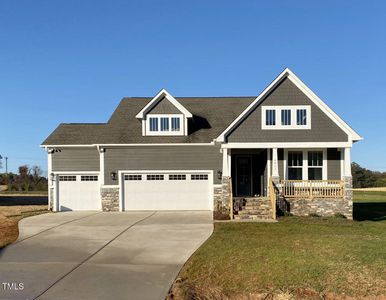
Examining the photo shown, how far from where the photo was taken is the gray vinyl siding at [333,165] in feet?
68.0

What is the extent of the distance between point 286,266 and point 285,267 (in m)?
0.07

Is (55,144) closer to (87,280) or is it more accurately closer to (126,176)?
(126,176)

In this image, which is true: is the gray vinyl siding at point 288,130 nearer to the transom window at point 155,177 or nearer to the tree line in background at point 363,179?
the transom window at point 155,177

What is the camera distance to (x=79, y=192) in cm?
2398

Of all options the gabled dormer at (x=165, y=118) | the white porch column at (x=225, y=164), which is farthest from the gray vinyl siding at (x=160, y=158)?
the white porch column at (x=225, y=164)

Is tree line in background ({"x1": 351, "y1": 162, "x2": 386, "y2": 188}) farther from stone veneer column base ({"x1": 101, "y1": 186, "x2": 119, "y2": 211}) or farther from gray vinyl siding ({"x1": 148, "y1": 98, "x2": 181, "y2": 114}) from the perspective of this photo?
stone veneer column base ({"x1": 101, "y1": 186, "x2": 119, "y2": 211})

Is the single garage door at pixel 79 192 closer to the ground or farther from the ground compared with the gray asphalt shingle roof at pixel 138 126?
closer to the ground

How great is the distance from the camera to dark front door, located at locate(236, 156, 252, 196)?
78.2 feet

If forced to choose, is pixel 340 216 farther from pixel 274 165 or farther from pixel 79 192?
pixel 79 192

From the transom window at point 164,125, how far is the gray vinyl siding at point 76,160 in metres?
3.52

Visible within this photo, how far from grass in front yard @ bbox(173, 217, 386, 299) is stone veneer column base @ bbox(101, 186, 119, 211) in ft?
36.3

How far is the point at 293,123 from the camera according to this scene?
796 inches

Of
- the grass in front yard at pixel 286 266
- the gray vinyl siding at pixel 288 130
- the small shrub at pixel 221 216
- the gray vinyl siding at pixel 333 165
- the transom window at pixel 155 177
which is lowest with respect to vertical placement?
the small shrub at pixel 221 216

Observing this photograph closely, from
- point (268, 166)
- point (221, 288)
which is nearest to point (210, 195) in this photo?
point (268, 166)
